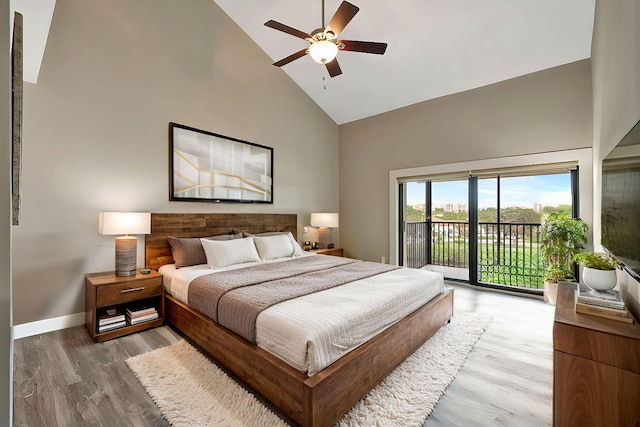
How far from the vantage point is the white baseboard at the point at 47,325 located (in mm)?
2619

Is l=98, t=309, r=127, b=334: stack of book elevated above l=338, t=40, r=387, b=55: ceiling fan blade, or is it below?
below

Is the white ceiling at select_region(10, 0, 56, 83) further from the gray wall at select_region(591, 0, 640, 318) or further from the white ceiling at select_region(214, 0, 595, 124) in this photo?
the gray wall at select_region(591, 0, 640, 318)

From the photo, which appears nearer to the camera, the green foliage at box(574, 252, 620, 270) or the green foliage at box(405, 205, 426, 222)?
the green foliage at box(574, 252, 620, 270)

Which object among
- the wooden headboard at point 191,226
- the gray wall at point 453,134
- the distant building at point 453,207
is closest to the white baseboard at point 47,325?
the wooden headboard at point 191,226

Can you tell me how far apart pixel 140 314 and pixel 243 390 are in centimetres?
156

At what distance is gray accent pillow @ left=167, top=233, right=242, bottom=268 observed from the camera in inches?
127

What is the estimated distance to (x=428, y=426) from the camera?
1634mm

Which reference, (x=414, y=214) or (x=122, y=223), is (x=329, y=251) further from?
(x=122, y=223)

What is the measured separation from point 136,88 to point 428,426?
13.4ft

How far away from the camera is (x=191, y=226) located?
144 inches

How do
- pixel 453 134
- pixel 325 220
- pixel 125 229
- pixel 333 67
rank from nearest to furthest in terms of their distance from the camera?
pixel 125 229 → pixel 333 67 → pixel 453 134 → pixel 325 220

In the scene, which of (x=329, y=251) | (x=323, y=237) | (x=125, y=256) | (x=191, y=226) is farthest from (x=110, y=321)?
(x=323, y=237)

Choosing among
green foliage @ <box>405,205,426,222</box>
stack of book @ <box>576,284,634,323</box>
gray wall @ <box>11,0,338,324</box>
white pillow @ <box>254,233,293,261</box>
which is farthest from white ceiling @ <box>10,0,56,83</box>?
green foliage @ <box>405,205,426,222</box>

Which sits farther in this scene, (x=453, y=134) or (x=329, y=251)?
(x=329, y=251)
